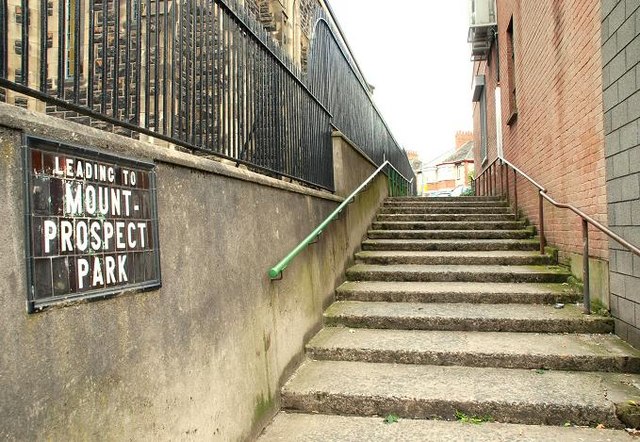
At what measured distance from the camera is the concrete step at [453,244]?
241 inches

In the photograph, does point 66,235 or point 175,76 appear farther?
point 175,76

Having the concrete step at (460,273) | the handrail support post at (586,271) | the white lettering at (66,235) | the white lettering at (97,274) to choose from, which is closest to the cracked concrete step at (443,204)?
the concrete step at (460,273)

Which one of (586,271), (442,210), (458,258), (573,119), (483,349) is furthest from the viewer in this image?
(442,210)

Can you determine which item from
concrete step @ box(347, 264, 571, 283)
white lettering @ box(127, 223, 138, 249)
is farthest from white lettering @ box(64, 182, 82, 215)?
concrete step @ box(347, 264, 571, 283)

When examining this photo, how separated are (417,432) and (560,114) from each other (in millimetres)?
4015

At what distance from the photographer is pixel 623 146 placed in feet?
11.6

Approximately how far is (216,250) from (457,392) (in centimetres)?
193

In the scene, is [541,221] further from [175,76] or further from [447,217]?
[175,76]

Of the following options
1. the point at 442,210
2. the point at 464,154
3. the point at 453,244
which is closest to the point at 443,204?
the point at 442,210

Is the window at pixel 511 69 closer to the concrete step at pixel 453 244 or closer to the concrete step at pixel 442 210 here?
the concrete step at pixel 442 210

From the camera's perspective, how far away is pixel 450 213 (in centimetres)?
807

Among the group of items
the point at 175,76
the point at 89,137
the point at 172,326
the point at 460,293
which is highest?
the point at 175,76

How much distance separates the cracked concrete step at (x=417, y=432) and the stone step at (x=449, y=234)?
4.01 meters

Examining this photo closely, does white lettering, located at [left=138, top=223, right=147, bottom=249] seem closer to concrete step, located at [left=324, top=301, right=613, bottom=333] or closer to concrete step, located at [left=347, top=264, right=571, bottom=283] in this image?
concrete step, located at [left=324, top=301, right=613, bottom=333]
